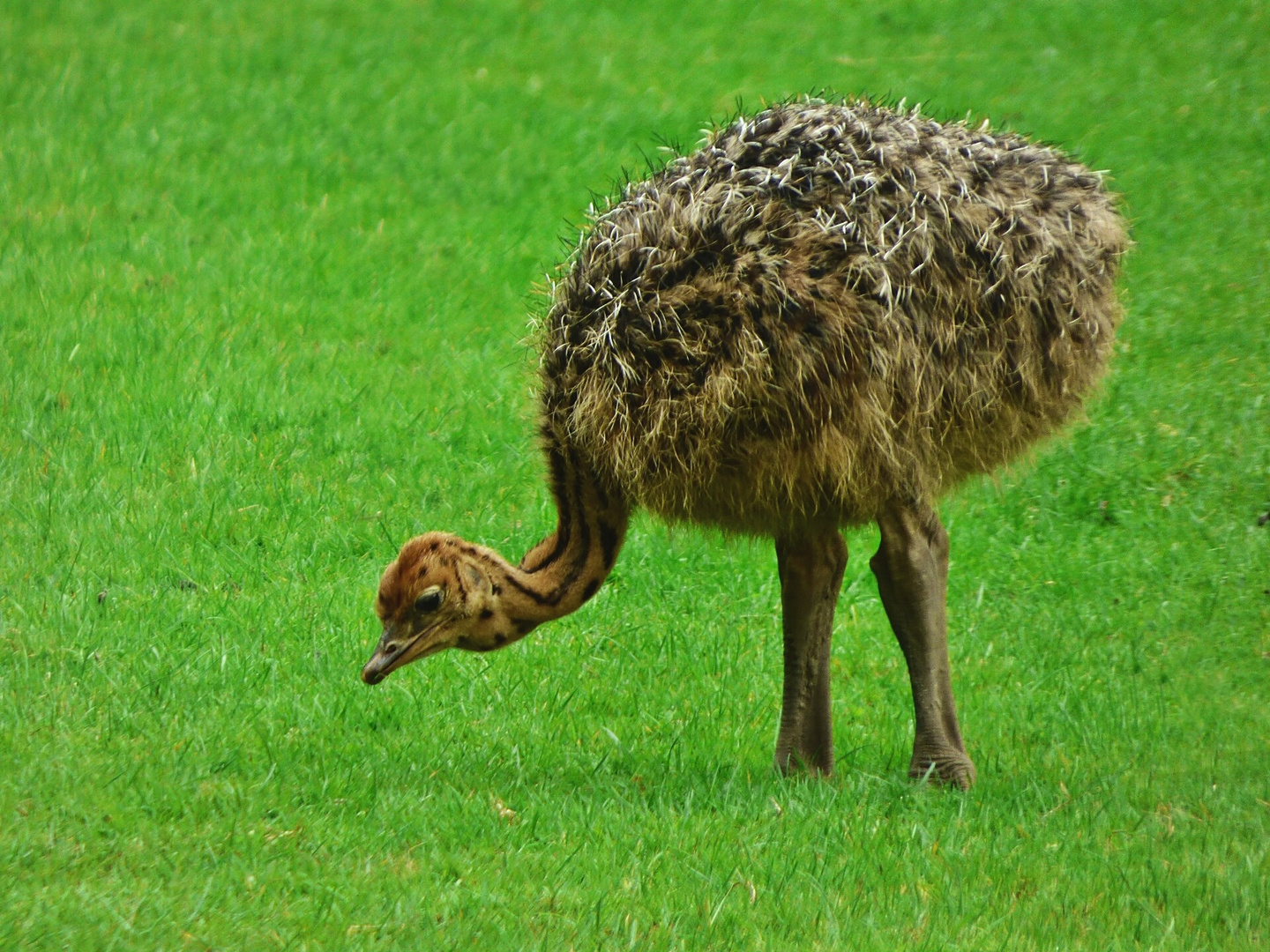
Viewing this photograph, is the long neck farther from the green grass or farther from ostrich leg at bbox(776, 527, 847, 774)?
ostrich leg at bbox(776, 527, 847, 774)

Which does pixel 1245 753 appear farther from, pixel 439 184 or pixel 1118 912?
pixel 439 184

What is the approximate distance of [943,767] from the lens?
659cm

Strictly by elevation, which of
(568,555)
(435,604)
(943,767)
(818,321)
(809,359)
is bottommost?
(943,767)

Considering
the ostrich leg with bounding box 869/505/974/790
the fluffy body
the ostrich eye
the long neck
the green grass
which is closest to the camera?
the green grass

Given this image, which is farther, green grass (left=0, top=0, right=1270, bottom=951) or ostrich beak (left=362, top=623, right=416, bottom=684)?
ostrich beak (left=362, top=623, right=416, bottom=684)

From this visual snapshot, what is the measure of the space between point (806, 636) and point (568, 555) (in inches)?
44.5

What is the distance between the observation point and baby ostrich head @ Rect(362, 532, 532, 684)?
6125 millimetres

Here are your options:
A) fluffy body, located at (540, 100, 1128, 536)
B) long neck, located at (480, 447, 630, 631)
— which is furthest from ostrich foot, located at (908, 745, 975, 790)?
long neck, located at (480, 447, 630, 631)

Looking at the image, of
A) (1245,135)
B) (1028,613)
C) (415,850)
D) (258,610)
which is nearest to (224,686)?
(258,610)

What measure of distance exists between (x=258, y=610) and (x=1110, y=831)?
407cm

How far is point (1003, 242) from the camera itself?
624cm

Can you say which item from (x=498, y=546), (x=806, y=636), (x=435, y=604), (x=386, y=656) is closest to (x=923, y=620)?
(x=806, y=636)

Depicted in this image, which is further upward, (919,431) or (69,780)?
(919,431)

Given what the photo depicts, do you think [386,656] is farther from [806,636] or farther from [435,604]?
[806,636]
